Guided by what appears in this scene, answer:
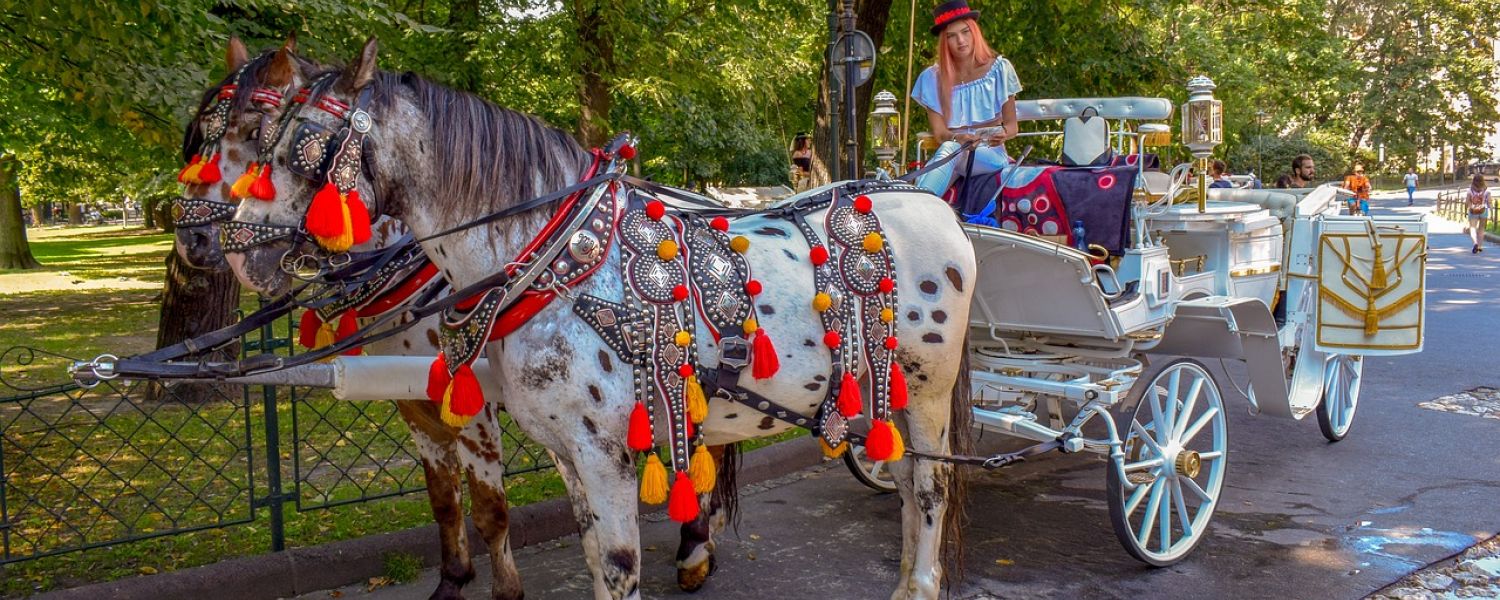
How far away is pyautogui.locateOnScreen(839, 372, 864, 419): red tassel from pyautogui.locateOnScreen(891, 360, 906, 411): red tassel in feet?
0.78

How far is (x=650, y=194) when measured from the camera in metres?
3.71

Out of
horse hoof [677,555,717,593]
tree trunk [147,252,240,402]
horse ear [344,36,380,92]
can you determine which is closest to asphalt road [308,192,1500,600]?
horse hoof [677,555,717,593]

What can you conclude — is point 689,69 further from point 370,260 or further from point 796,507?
point 370,260

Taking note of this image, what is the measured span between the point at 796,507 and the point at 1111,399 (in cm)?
195

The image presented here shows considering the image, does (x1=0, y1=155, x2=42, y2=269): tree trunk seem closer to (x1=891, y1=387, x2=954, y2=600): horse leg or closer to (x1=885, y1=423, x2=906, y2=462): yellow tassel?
(x1=891, y1=387, x2=954, y2=600): horse leg

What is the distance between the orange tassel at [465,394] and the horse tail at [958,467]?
1887 millimetres

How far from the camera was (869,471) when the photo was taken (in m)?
6.14

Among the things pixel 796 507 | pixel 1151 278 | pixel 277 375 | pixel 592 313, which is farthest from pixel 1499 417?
pixel 277 375

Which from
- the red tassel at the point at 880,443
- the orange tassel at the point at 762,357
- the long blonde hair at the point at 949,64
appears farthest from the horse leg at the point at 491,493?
the long blonde hair at the point at 949,64

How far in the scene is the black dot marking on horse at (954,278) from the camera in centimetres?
399

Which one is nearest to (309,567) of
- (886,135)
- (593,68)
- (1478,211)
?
(886,135)

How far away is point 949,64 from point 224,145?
3.16 meters

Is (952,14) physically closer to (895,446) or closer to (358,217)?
(895,446)

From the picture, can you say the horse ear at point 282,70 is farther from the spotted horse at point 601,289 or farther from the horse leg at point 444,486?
the horse leg at point 444,486
